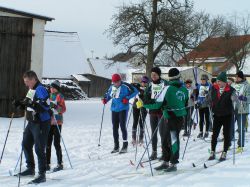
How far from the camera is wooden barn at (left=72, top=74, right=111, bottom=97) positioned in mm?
43250

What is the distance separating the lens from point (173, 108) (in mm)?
7438

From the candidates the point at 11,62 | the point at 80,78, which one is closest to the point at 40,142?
the point at 11,62

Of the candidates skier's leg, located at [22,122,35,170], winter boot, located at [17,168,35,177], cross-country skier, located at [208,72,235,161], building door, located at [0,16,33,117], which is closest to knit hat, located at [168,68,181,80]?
cross-country skier, located at [208,72,235,161]

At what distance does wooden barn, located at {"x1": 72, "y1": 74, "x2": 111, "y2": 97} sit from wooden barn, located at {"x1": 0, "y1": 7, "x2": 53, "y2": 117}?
25232 millimetres

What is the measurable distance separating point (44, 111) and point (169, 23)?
21.5 meters

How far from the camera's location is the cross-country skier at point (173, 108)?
743 centimetres

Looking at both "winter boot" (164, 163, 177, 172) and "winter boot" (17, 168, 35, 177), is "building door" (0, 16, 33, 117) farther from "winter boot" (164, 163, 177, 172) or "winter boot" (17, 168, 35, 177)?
"winter boot" (164, 163, 177, 172)

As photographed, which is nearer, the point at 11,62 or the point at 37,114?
the point at 37,114

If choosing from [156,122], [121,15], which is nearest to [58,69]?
[121,15]

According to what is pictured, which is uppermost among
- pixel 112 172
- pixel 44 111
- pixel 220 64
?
pixel 220 64

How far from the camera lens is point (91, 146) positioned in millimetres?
10750

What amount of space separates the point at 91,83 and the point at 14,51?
2893 centimetres

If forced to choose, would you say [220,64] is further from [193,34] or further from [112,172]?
[112,172]

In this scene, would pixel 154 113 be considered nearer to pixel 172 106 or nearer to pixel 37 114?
pixel 172 106
